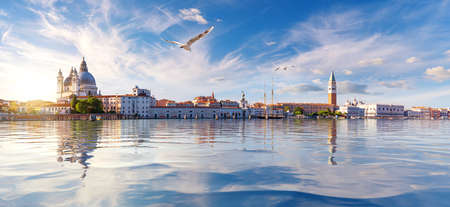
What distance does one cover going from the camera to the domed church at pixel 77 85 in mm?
122812

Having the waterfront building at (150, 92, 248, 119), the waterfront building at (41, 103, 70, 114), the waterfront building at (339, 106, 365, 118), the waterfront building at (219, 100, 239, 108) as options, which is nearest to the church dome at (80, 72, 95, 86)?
the waterfront building at (41, 103, 70, 114)

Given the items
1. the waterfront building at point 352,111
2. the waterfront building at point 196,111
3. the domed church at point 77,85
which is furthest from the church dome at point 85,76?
the waterfront building at point 352,111

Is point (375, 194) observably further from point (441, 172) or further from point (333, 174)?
point (441, 172)

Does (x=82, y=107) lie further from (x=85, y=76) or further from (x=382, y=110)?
(x=382, y=110)

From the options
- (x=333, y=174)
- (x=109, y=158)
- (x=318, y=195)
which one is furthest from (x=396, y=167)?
(x=109, y=158)

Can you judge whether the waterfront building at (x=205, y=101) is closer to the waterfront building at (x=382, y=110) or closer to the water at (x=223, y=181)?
the waterfront building at (x=382, y=110)

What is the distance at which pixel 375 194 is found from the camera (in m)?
4.09

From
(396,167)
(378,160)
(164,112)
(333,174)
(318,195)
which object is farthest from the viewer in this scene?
(164,112)

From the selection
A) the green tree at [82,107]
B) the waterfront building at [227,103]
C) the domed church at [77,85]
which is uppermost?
the domed church at [77,85]

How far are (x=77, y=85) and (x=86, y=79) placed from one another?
4319 mm

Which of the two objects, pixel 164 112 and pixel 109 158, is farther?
pixel 164 112

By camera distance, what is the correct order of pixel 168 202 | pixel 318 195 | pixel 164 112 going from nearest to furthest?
pixel 168 202, pixel 318 195, pixel 164 112

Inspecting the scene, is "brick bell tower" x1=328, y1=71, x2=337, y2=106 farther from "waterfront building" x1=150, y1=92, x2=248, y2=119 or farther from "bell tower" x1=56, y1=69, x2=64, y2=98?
"bell tower" x1=56, y1=69, x2=64, y2=98

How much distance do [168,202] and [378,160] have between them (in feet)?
17.7
